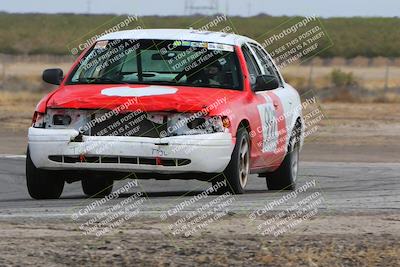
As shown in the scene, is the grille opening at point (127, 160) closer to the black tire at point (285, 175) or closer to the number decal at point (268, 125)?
the number decal at point (268, 125)

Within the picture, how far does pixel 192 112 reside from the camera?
36.6 ft

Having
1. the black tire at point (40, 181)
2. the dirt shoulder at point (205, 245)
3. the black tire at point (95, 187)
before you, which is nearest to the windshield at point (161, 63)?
the black tire at point (40, 181)

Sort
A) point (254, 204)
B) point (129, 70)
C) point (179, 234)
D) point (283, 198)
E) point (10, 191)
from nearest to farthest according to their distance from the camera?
point (179, 234)
point (254, 204)
point (283, 198)
point (129, 70)
point (10, 191)

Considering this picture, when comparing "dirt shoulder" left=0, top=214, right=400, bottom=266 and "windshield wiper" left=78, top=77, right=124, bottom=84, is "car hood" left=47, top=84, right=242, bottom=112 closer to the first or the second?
"windshield wiper" left=78, top=77, right=124, bottom=84

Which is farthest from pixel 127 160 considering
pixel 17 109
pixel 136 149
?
pixel 17 109

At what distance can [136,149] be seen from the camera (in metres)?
Result: 11.0

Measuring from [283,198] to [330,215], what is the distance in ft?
5.55

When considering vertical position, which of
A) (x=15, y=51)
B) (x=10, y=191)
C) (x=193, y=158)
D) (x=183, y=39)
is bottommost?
(x=15, y=51)

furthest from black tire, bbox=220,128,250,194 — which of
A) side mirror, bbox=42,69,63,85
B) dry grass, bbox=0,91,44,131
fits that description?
dry grass, bbox=0,91,44,131

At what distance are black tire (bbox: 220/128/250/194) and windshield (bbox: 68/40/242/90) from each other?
69 centimetres

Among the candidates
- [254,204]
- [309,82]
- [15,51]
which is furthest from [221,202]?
[15,51]

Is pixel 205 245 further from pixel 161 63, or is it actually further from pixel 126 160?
pixel 161 63

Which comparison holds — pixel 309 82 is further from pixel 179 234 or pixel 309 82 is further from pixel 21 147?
pixel 179 234

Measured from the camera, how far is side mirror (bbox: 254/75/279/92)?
40.6 ft
